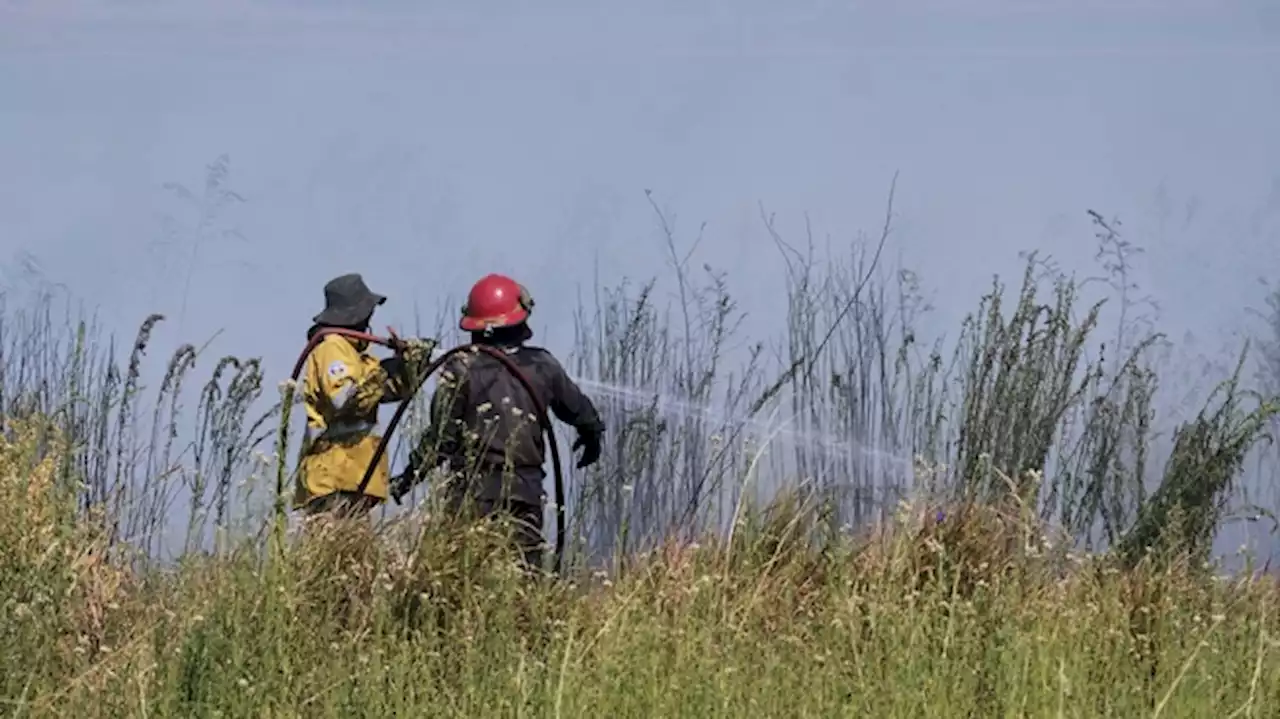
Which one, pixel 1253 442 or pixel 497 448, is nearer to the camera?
pixel 497 448

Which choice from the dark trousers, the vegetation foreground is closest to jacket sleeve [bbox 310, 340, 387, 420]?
the dark trousers

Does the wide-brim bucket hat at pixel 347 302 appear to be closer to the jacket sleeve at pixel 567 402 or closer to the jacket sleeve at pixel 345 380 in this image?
the jacket sleeve at pixel 345 380

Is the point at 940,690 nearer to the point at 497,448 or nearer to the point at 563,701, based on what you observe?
the point at 563,701

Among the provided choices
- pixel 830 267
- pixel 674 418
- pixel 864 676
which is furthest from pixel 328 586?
pixel 830 267

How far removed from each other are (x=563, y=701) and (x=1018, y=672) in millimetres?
1043

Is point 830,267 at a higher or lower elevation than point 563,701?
higher

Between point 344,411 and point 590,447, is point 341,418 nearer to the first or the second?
point 344,411

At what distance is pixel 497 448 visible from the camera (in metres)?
5.51

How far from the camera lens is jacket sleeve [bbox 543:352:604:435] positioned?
5.68 m

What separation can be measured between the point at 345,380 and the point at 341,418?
0.54 feet

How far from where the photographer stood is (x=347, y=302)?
5.80 meters

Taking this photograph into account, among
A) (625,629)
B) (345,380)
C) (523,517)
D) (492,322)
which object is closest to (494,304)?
(492,322)

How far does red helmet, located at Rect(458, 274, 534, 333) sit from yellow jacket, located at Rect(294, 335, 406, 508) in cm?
31

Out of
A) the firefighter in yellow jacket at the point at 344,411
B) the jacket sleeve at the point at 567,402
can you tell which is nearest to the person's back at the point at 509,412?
the jacket sleeve at the point at 567,402
